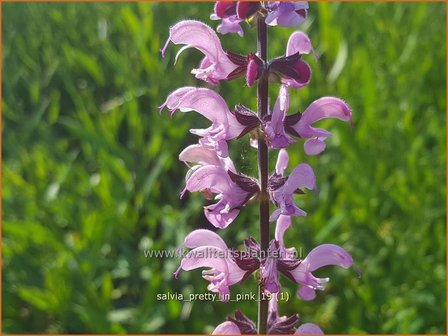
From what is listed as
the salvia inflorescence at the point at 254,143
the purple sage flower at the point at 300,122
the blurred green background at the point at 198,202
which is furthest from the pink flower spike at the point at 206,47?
the blurred green background at the point at 198,202

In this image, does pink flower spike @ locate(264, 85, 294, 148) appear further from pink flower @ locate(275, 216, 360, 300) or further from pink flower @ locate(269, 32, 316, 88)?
pink flower @ locate(275, 216, 360, 300)

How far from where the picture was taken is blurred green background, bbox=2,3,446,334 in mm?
2133

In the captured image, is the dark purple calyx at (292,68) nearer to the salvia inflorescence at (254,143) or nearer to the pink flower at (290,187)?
the salvia inflorescence at (254,143)

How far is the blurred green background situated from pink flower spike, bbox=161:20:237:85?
1.15m

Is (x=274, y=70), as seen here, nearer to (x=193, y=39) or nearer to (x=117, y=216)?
(x=193, y=39)

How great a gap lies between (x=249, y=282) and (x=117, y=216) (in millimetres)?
558

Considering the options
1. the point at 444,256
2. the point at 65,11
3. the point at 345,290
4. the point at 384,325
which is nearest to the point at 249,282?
the point at 345,290

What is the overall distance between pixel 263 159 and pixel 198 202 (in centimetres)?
146

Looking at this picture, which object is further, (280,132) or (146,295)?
(146,295)

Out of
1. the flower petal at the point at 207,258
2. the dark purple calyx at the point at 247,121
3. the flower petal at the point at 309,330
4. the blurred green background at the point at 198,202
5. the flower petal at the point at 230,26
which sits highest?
the blurred green background at the point at 198,202

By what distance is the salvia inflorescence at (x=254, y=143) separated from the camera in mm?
1012

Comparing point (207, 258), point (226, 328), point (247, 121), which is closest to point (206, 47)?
point (247, 121)

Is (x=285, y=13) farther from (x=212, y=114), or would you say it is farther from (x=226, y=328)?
(x=226, y=328)

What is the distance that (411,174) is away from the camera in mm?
2381
